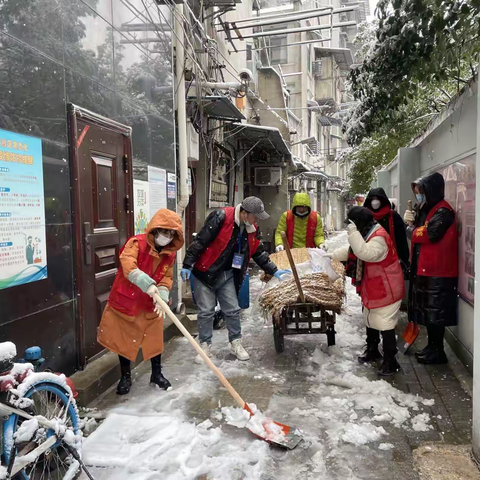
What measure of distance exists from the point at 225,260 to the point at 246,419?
6.10 feet

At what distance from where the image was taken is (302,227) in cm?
649

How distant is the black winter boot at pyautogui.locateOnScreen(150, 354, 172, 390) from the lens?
4.21 m

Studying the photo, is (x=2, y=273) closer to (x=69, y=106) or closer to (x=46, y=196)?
(x=46, y=196)

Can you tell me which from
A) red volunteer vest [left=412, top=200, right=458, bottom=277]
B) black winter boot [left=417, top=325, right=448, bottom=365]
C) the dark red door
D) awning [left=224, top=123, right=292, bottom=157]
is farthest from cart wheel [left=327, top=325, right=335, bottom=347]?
awning [left=224, top=123, right=292, bottom=157]

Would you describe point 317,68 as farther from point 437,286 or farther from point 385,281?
point 385,281

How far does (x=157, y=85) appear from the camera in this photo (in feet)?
20.2

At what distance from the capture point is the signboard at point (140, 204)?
18.0 feet

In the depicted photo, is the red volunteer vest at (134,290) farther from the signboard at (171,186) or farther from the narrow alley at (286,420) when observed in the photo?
the signboard at (171,186)

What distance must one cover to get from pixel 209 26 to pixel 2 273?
8715 millimetres

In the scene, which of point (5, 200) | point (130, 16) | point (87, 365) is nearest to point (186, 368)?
point (87, 365)

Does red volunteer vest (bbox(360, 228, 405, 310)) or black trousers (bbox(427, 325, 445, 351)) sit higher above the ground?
red volunteer vest (bbox(360, 228, 405, 310))

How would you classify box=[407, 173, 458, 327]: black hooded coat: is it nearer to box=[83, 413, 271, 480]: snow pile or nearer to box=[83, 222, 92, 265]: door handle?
box=[83, 413, 271, 480]: snow pile

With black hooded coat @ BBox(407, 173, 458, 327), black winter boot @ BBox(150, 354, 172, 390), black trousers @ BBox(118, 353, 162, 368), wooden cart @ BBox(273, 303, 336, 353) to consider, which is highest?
black hooded coat @ BBox(407, 173, 458, 327)

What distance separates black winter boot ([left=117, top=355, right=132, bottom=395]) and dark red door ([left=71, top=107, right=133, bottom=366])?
394 millimetres
